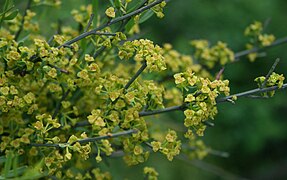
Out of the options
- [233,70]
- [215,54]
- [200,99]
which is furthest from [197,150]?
[233,70]

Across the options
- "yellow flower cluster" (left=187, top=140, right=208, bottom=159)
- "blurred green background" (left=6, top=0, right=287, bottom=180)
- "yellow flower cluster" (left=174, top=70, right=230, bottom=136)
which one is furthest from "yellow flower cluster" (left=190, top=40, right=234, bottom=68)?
"blurred green background" (left=6, top=0, right=287, bottom=180)

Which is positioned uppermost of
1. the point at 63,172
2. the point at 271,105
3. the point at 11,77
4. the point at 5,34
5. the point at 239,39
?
the point at 239,39

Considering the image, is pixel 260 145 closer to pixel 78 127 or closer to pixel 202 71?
pixel 202 71

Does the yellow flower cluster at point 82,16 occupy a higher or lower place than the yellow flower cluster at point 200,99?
higher

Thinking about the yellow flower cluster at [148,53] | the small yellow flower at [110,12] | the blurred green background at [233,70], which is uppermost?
the blurred green background at [233,70]

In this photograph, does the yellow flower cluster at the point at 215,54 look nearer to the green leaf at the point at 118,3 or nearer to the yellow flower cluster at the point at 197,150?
the yellow flower cluster at the point at 197,150

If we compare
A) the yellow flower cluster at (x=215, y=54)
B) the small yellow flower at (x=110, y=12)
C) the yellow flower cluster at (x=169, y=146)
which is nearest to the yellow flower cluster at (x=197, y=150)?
the yellow flower cluster at (x=215, y=54)

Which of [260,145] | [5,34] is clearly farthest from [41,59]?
[260,145]
